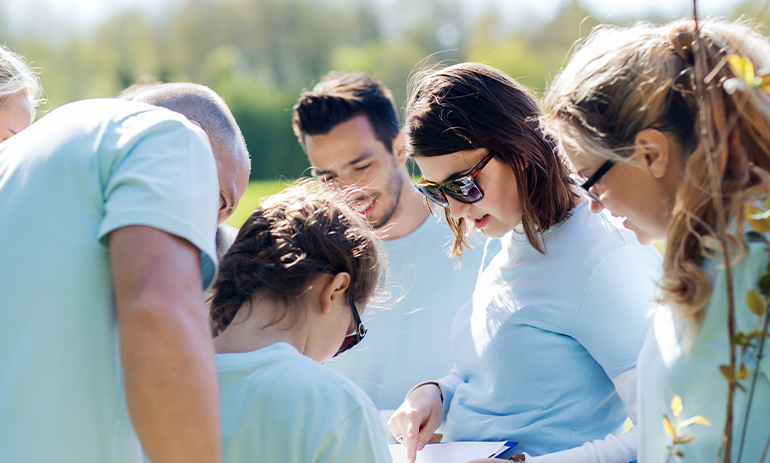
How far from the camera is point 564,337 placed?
6.35 ft

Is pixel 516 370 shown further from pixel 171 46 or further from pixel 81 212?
pixel 171 46

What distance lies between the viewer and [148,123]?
3.68 ft

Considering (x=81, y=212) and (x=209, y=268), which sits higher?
(x=81, y=212)

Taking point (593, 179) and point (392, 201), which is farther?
point (392, 201)

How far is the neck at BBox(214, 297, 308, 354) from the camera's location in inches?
56.9

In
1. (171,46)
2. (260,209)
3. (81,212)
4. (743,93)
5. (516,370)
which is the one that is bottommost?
(171,46)

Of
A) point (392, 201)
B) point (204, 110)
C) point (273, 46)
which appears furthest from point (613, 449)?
point (273, 46)

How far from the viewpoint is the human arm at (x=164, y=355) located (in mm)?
960

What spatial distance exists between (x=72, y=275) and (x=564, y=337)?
1.39 m

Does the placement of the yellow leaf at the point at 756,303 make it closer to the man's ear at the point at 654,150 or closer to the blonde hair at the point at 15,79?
the man's ear at the point at 654,150

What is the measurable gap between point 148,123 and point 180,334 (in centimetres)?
39

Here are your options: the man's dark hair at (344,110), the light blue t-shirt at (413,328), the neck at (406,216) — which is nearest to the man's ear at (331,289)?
the light blue t-shirt at (413,328)

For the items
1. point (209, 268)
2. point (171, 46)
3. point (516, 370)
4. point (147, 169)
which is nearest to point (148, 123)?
point (147, 169)

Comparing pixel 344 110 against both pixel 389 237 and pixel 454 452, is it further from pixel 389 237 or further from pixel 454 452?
pixel 454 452
